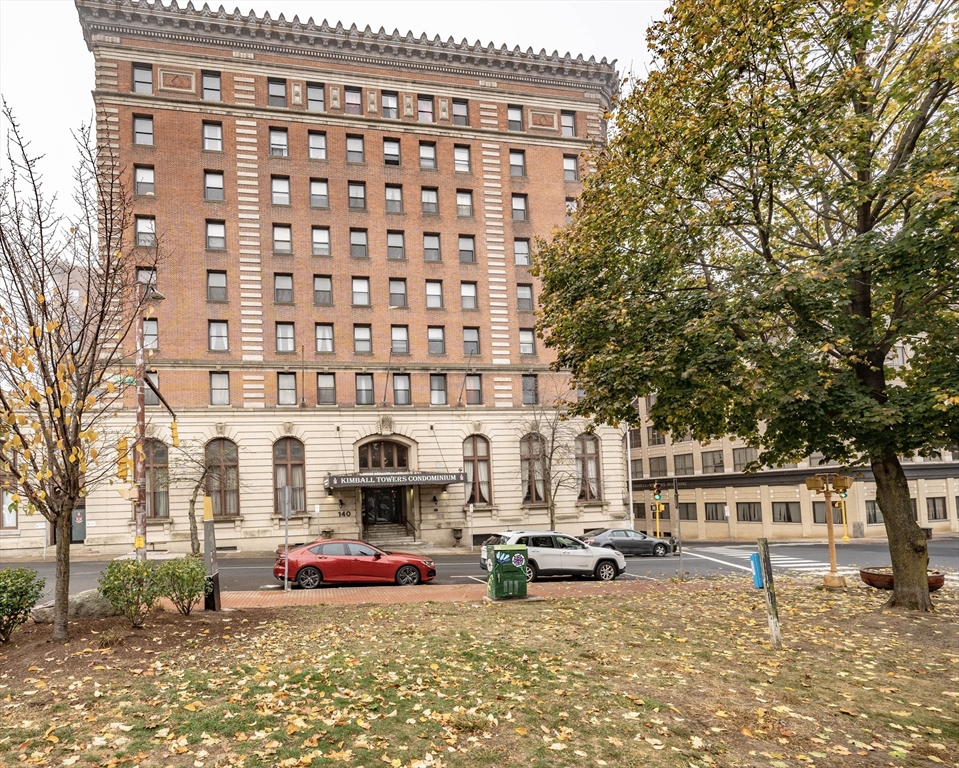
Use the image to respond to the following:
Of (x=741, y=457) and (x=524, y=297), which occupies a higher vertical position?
(x=524, y=297)

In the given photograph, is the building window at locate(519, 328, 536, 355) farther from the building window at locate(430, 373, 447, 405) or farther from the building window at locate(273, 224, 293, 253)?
the building window at locate(273, 224, 293, 253)

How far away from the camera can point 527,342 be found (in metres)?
42.8

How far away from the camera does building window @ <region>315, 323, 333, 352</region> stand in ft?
128

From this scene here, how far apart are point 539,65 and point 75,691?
140 feet

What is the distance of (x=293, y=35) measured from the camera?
39.1m

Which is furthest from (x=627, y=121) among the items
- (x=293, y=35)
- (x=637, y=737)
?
(x=293, y=35)

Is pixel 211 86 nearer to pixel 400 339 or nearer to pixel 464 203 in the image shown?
pixel 464 203

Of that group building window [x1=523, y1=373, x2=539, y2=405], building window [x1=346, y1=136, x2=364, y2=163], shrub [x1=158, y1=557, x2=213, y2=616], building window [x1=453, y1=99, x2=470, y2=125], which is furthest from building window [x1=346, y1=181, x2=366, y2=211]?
shrub [x1=158, y1=557, x2=213, y2=616]

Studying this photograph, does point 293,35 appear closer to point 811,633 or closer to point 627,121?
point 627,121

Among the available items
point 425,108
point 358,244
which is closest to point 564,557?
point 358,244

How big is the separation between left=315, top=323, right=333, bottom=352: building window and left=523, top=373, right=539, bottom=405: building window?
11.4m

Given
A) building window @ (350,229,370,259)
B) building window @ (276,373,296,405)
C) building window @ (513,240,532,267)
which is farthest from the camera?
building window @ (513,240,532,267)

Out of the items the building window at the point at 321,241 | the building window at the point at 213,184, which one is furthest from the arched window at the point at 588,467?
the building window at the point at 213,184

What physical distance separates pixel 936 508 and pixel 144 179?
55234mm
